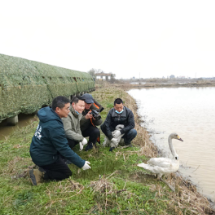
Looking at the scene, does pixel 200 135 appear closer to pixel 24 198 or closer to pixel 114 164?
pixel 114 164

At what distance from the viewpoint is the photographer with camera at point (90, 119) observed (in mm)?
4984

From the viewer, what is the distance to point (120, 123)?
5.46m

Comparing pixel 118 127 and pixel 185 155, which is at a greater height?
pixel 118 127

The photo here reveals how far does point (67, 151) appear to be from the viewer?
10.5 feet

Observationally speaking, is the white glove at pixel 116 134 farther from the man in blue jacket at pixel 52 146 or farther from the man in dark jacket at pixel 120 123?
the man in blue jacket at pixel 52 146

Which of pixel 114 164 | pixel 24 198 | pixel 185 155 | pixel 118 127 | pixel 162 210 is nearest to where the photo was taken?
pixel 162 210

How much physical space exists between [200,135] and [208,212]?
599cm

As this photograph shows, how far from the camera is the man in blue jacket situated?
312 centimetres

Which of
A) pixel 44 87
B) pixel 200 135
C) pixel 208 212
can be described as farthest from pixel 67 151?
pixel 44 87

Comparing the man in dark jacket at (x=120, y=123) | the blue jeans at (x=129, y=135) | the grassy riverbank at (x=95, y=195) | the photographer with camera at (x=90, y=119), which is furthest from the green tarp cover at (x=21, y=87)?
the blue jeans at (x=129, y=135)

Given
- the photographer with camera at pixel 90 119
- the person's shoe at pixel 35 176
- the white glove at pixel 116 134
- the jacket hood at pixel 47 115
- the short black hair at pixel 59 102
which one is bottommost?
the person's shoe at pixel 35 176

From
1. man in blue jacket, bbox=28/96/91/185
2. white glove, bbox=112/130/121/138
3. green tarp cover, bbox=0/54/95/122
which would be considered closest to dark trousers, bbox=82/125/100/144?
white glove, bbox=112/130/121/138

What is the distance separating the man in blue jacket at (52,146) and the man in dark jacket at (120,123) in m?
2.00

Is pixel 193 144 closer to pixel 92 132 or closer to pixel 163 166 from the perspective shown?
pixel 163 166
